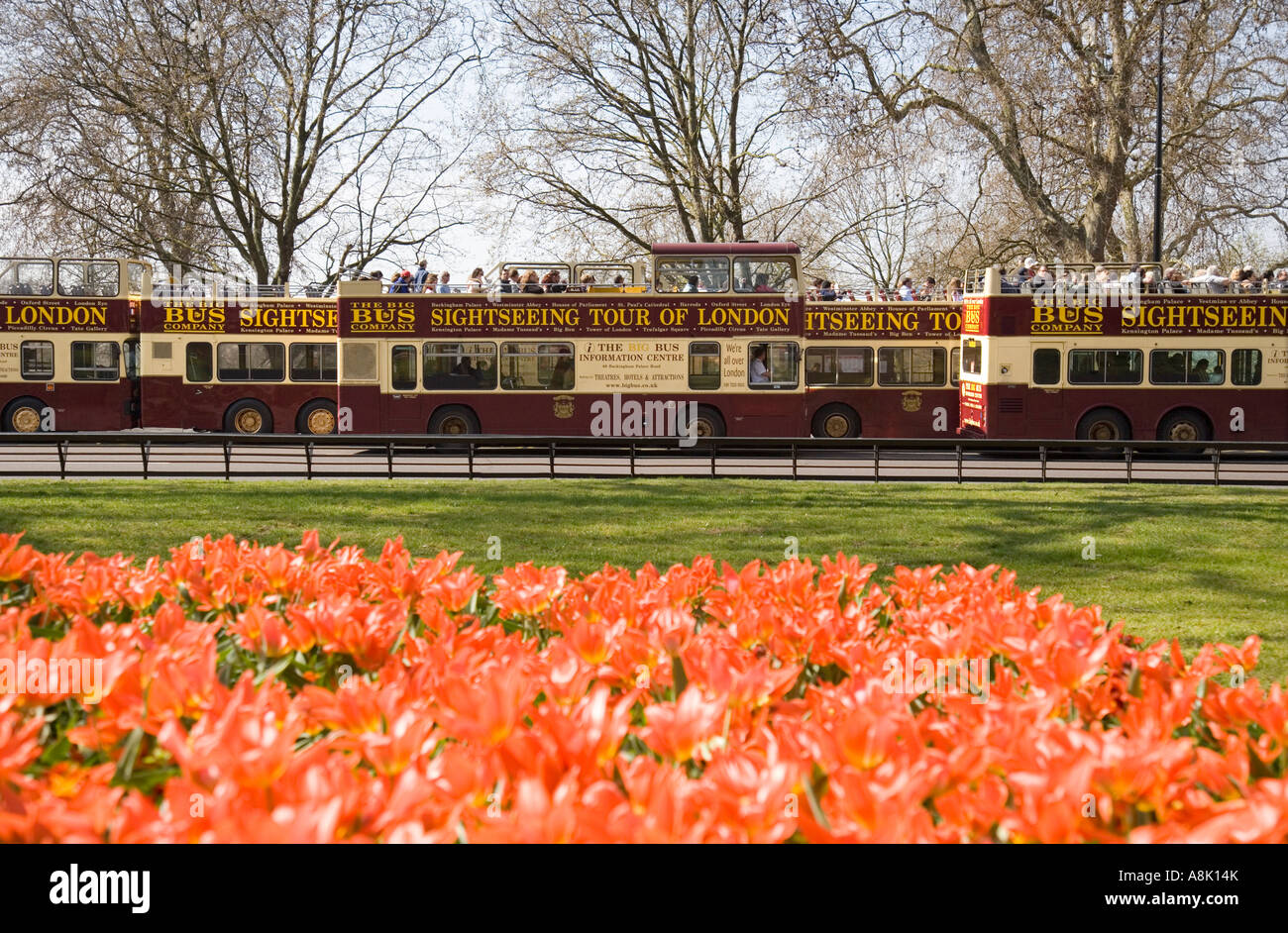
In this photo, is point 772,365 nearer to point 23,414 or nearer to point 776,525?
point 776,525

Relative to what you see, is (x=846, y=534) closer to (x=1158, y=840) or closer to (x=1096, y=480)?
(x=1096, y=480)

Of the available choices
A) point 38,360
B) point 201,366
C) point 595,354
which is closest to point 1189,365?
point 595,354

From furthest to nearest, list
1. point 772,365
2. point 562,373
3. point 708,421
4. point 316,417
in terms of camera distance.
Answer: point 316,417
point 562,373
point 708,421
point 772,365

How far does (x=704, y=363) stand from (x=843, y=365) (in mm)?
4136

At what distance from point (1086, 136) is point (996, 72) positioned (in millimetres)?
2832

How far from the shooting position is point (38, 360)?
3078cm

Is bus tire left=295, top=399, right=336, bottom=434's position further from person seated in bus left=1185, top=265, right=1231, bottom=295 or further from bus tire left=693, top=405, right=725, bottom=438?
person seated in bus left=1185, top=265, right=1231, bottom=295

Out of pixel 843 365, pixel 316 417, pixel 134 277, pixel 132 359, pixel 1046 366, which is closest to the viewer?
pixel 1046 366

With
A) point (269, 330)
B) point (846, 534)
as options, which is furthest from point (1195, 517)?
point (269, 330)

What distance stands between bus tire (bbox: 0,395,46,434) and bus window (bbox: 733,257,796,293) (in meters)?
16.5

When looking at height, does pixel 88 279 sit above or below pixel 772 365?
above

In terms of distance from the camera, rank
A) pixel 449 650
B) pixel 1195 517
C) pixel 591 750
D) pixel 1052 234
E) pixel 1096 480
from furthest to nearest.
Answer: pixel 1052 234 < pixel 1096 480 < pixel 1195 517 < pixel 449 650 < pixel 591 750

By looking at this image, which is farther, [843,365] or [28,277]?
[28,277]
